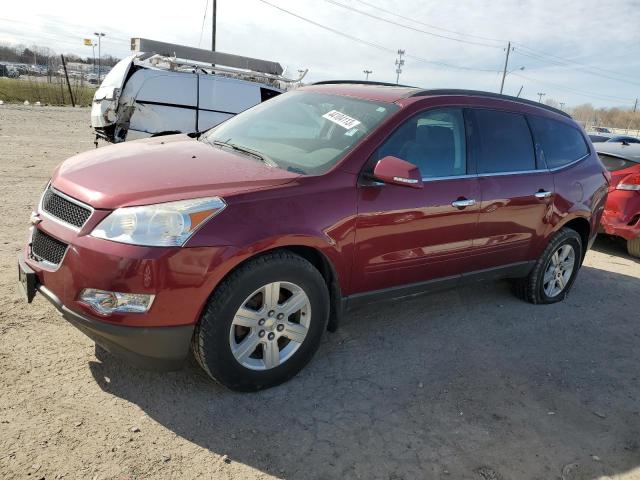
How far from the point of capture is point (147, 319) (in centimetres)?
264

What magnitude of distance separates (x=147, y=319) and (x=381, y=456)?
4.48 feet

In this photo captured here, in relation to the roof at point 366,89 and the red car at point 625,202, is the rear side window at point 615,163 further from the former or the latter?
the roof at point 366,89

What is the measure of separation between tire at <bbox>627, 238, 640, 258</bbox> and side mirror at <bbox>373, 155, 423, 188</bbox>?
18.0ft

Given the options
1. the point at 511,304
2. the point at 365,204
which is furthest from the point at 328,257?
the point at 511,304

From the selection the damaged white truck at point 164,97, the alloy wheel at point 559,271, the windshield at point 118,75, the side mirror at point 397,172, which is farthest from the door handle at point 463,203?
the windshield at point 118,75

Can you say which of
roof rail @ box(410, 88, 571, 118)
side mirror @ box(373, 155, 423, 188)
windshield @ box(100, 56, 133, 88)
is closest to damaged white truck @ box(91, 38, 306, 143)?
windshield @ box(100, 56, 133, 88)

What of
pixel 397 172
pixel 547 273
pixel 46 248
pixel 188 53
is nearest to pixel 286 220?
pixel 397 172

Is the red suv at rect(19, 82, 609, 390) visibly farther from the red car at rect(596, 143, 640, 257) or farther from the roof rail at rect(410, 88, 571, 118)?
the red car at rect(596, 143, 640, 257)

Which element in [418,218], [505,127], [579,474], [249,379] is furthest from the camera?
[505,127]

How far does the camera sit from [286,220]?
9.64ft

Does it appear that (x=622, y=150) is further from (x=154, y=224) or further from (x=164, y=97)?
(x=164, y=97)

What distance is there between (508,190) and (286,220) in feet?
7.01

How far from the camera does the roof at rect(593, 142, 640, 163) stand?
7.31 metres

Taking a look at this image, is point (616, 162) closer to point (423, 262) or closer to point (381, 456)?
point (423, 262)
